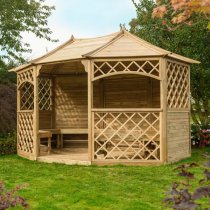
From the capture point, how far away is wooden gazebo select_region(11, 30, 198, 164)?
10.8 meters

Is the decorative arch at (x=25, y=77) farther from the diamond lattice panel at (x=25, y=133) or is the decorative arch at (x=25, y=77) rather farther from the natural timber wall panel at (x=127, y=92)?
the natural timber wall panel at (x=127, y=92)

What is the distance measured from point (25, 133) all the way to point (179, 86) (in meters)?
5.04

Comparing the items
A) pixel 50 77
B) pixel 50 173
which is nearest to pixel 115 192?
pixel 50 173

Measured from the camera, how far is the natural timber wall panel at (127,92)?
13750mm

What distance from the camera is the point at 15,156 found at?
1331 cm

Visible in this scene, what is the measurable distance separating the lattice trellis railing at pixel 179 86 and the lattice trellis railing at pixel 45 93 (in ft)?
16.2

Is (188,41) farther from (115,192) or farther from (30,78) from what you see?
(115,192)

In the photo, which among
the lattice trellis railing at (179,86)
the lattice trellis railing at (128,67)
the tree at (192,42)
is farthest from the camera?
the tree at (192,42)

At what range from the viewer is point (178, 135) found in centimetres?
1177

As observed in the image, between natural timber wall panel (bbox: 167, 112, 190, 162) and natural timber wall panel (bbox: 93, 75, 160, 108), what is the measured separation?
4.91 ft

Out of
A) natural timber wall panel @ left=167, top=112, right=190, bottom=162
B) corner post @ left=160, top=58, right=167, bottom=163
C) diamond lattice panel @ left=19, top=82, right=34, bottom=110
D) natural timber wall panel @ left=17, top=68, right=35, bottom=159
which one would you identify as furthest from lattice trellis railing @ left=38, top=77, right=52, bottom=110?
corner post @ left=160, top=58, right=167, bottom=163

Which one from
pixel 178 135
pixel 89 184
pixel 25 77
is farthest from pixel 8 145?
pixel 89 184

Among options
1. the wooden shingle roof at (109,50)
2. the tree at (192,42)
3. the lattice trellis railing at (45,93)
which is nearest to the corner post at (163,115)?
the wooden shingle roof at (109,50)

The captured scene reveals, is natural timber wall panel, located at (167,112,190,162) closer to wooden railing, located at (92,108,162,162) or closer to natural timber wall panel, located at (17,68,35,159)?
wooden railing, located at (92,108,162,162)
